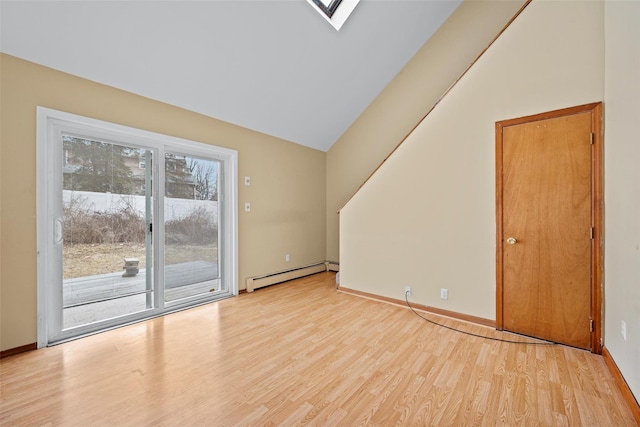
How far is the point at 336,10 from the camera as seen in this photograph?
10.3 feet

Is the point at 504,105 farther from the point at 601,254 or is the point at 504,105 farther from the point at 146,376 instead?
the point at 146,376

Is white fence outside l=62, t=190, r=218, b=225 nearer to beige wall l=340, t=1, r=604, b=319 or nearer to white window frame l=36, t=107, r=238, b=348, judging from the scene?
white window frame l=36, t=107, r=238, b=348

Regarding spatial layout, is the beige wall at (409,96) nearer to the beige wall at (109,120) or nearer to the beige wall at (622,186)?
the beige wall at (109,120)

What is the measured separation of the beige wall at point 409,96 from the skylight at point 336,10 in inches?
64.4

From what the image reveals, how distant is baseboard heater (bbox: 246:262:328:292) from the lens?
3.87 metres

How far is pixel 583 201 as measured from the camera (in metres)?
2.15

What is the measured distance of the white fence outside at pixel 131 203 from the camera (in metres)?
2.51

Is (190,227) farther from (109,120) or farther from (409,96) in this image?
(409,96)

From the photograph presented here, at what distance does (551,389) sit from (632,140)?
5.40 feet

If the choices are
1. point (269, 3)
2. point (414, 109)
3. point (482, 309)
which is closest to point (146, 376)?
point (482, 309)

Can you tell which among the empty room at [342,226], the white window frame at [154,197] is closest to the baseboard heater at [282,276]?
the empty room at [342,226]

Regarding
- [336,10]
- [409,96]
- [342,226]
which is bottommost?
[342,226]

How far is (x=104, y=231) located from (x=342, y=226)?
280 centimetres

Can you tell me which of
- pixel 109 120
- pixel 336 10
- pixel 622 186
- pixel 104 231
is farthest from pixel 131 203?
pixel 622 186
